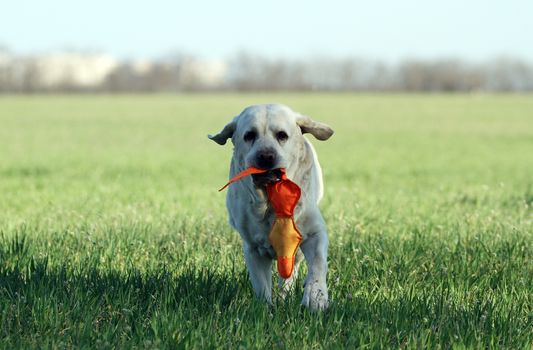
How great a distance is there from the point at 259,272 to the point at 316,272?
49 centimetres

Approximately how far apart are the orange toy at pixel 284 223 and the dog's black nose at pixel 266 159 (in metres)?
0.16

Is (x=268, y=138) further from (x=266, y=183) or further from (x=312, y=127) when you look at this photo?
(x=312, y=127)

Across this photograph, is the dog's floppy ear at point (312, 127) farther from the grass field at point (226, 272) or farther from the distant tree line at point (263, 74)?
the distant tree line at point (263, 74)

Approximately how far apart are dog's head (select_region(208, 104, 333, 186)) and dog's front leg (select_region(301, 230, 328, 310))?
53 centimetres

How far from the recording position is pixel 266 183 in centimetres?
506

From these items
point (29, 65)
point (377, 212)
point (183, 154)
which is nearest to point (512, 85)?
point (29, 65)

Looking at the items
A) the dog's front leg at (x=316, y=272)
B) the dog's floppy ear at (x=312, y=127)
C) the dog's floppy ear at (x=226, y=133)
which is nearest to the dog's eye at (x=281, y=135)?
the dog's floppy ear at (x=312, y=127)

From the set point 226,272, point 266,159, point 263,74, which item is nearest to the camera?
point 266,159

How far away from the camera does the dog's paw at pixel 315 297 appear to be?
488 centimetres

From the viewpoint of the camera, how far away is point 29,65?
142 metres

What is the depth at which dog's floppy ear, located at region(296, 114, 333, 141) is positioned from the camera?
524 centimetres

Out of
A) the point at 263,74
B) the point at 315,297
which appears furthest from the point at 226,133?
the point at 263,74

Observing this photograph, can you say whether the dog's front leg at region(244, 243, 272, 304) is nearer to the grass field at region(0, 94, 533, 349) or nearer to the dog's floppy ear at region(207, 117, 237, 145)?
the grass field at region(0, 94, 533, 349)

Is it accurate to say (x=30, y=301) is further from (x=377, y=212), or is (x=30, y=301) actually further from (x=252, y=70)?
(x=252, y=70)
